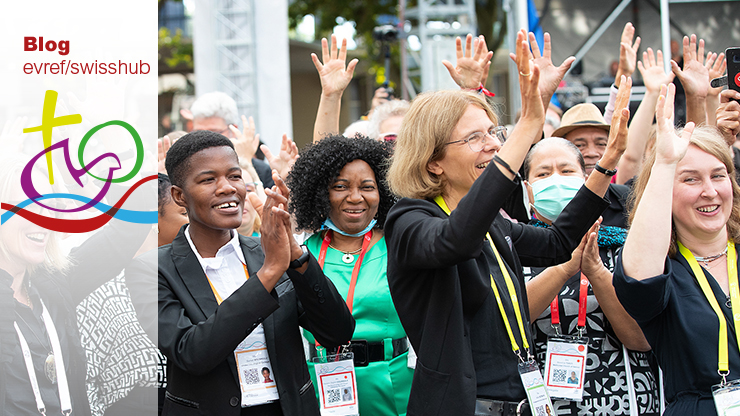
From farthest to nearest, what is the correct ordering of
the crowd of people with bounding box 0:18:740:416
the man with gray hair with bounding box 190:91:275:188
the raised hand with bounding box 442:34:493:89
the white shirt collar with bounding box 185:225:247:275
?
1. the man with gray hair with bounding box 190:91:275:188
2. the raised hand with bounding box 442:34:493:89
3. the white shirt collar with bounding box 185:225:247:275
4. the crowd of people with bounding box 0:18:740:416

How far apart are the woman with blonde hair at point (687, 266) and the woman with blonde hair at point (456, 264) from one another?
1.47 ft

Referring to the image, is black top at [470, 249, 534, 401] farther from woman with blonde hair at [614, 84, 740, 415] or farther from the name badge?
the name badge

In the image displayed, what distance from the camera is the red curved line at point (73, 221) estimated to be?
7.36ft

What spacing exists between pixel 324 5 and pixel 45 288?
50.5ft

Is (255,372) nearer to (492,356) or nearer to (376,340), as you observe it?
(376,340)

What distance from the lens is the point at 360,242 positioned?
3107mm

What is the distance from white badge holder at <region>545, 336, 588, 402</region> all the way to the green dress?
1.97 feet

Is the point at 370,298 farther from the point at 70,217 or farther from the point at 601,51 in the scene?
the point at 601,51

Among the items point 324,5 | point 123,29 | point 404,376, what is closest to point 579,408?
point 404,376

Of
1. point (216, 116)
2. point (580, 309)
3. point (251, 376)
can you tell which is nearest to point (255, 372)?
point (251, 376)

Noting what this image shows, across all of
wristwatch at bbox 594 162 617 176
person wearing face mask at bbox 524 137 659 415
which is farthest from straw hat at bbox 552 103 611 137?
wristwatch at bbox 594 162 617 176

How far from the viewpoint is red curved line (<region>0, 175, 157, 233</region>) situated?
224cm

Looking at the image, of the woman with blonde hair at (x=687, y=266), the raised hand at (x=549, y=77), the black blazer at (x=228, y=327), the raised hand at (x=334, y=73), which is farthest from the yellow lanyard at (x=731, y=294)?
the raised hand at (x=334, y=73)

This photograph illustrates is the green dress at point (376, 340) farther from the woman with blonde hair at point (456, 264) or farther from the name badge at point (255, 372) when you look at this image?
the woman with blonde hair at point (456, 264)
